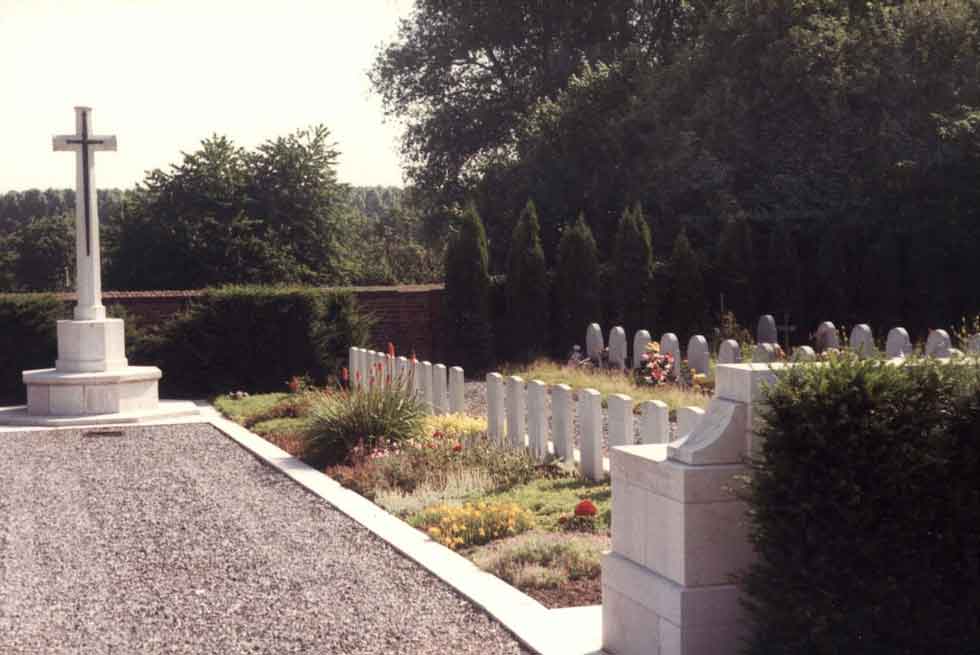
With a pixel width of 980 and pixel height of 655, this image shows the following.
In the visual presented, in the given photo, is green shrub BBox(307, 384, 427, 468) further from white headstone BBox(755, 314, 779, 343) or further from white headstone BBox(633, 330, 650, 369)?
white headstone BBox(755, 314, 779, 343)

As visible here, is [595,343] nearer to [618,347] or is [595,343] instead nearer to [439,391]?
[618,347]

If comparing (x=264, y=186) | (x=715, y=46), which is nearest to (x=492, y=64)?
(x=264, y=186)

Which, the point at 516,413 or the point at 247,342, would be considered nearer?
the point at 516,413

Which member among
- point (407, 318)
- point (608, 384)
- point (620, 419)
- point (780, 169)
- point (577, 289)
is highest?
point (780, 169)

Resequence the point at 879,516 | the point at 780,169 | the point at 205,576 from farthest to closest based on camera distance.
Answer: the point at 780,169 → the point at 205,576 → the point at 879,516

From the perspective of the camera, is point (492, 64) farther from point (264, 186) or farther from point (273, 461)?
point (273, 461)

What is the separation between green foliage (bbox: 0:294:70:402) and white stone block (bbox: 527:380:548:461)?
37.1 ft

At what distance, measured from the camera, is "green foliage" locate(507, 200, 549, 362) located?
23422 millimetres

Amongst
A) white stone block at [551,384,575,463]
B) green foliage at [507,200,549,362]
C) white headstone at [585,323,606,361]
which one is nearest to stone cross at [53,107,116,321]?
white headstone at [585,323,606,361]

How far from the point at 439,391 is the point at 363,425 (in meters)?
2.73

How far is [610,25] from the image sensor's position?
120 feet

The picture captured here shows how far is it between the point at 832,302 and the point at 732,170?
4.36 m

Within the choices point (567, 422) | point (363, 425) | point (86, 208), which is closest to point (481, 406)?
point (363, 425)

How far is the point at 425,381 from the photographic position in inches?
601
